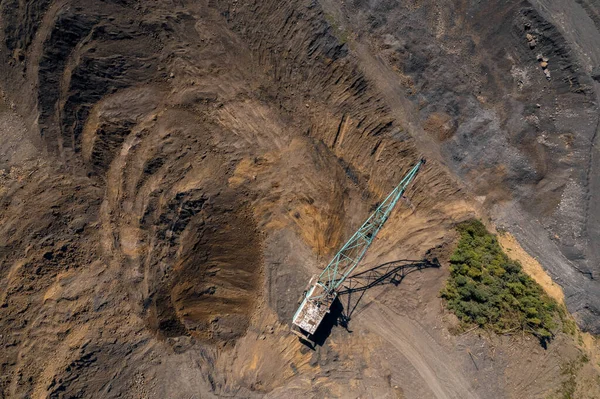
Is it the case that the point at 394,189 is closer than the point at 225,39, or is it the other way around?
the point at 394,189

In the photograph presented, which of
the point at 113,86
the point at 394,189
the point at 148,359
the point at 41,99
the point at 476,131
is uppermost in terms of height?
the point at 476,131

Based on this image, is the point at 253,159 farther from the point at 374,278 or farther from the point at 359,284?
the point at 374,278

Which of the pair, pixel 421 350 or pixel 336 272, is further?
pixel 336 272

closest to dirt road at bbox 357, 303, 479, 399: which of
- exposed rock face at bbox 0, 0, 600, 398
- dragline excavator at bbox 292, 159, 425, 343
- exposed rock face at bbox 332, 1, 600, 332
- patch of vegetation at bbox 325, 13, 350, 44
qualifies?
exposed rock face at bbox 0, 0, 600, 398

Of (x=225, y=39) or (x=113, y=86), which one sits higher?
(x=225, y=39)

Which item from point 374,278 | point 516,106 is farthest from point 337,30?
point 374,278

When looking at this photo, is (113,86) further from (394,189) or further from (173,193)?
(394,189)

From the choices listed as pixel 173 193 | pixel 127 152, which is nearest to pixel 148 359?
pixel 173 193
